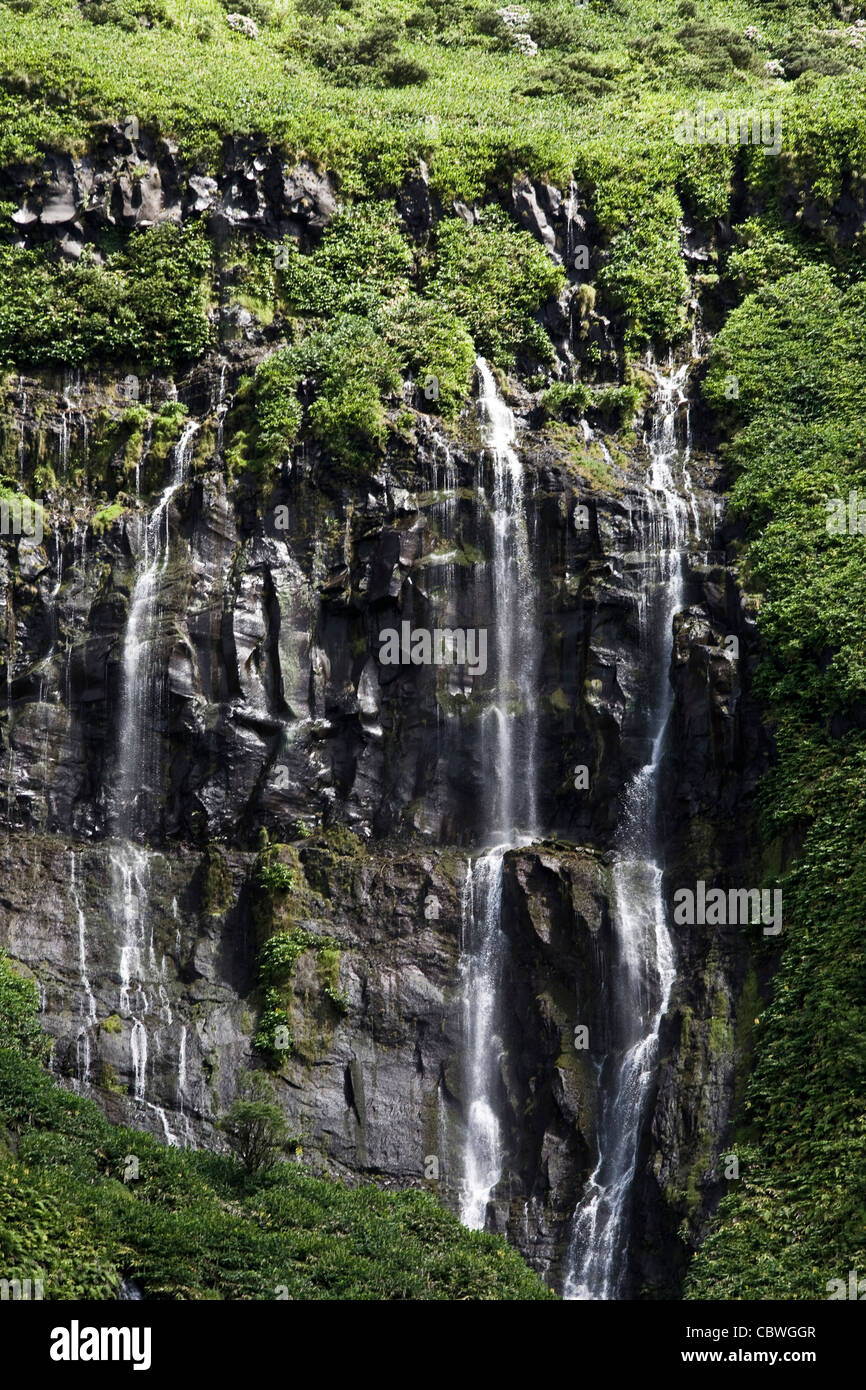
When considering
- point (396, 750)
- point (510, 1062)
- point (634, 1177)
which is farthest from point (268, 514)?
point (634, 1177)

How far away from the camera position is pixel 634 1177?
23.8 m

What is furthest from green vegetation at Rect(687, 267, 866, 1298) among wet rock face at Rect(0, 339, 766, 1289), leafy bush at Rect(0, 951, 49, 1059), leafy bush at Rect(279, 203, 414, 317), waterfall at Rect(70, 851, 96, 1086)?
waterfall at Rect(70, 851, 96, 1086)

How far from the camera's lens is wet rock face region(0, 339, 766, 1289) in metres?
25.4

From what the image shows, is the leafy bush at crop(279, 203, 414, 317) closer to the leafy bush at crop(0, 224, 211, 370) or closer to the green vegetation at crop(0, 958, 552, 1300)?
the leafy bush at crop(0, 224, 211, 370)

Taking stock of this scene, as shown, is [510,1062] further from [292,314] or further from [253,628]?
[292,314]

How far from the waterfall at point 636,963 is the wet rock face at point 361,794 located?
33 cm

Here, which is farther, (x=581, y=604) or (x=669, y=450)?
(x=669, y=450)

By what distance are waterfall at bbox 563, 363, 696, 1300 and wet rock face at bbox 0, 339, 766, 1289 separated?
1.07 feet

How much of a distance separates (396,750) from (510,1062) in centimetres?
744

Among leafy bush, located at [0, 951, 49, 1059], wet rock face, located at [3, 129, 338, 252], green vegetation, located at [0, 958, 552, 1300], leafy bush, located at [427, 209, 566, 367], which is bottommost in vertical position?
green vegetation, located at [0, 958, 552, 1300]

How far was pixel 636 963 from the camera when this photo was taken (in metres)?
26.0

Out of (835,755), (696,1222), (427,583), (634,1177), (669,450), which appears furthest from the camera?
(669,450)

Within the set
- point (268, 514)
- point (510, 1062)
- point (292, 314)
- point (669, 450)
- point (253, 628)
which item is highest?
point (292, 314)

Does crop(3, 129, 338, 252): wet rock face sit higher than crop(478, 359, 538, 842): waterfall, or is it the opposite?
crop(3, 129, 338, 252): wet rock face
